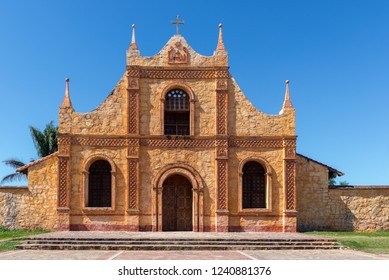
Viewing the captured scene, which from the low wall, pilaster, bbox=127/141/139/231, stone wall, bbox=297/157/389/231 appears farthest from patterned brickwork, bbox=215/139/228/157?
the low wall

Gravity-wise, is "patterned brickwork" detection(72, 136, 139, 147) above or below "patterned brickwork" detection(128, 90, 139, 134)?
below

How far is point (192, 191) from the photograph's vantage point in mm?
24297

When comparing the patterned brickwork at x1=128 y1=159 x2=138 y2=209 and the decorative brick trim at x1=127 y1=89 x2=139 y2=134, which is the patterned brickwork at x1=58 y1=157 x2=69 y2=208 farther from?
the decorative brick trim at x1=127 y1=89 x2=139 y2=134

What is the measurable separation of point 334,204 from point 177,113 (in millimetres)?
10025

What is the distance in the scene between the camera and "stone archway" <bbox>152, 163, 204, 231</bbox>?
78.3ft

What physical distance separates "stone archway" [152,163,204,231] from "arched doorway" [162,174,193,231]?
0.41 meters

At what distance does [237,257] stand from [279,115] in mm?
11286

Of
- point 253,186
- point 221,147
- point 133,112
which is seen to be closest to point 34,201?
point 133,112

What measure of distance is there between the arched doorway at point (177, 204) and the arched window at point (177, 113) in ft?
8.17

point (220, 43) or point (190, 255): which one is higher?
point (220, 43)

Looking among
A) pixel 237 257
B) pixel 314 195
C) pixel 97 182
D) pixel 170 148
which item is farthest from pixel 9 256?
pixel 314 195

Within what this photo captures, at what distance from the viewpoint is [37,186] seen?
24734 millimetres

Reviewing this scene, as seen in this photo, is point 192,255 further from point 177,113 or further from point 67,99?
point 67,99

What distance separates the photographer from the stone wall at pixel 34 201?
24578mm
